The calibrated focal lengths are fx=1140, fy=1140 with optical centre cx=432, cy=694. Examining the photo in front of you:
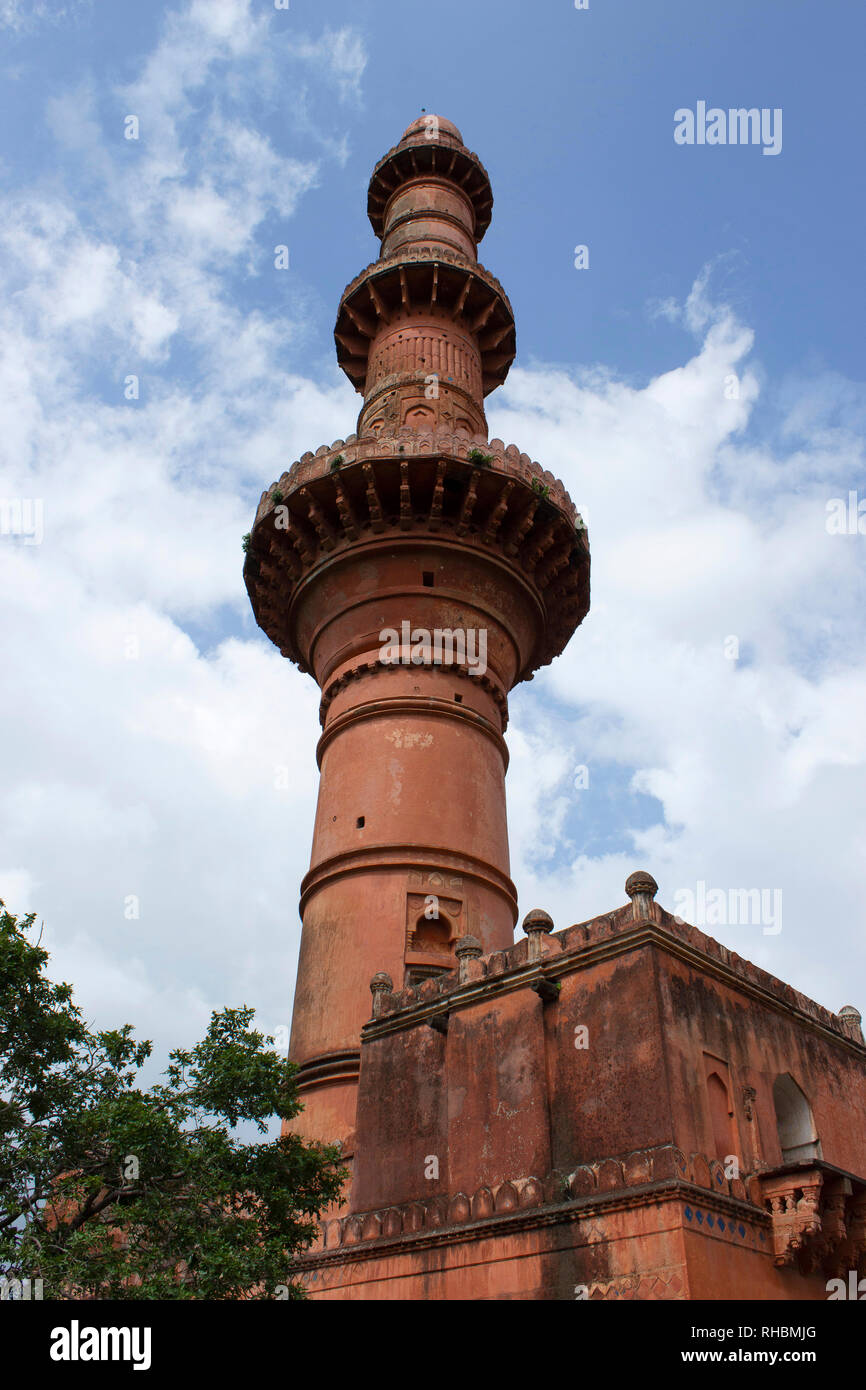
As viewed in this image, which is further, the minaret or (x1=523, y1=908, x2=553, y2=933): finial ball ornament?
the minaret

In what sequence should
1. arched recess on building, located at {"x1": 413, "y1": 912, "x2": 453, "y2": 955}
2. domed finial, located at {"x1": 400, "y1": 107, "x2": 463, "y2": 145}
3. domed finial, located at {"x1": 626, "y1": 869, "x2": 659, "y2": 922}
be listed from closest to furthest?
1. domed finial, located at {"x1": 626, "y1": 869, "x2": 659, "y2": 922}
2. arched recess on building, located at {"x1": 413, "y1": 912, "x2": 453, "y2": 955}
3. domed finial, located at {"x1": 400, "y1": 107, "x2": 463, "y2": 145}

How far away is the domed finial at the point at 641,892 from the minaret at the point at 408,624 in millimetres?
4501

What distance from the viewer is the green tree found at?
859cm

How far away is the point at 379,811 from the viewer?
15516 mm

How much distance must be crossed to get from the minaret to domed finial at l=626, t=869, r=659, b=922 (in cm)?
450

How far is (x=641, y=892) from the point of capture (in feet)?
34.3

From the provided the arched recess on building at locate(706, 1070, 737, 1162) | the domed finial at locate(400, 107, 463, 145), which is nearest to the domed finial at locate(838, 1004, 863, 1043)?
the arched recess on building at locate(706, 1070, 737, 1162)

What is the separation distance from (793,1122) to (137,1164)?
6.55 m

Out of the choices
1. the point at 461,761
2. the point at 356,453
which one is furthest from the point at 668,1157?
the point at 356,453

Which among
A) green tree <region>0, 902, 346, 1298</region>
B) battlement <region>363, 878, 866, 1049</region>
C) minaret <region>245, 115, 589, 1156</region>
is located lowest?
green tree <region>0, 902, 346, 1298</region>

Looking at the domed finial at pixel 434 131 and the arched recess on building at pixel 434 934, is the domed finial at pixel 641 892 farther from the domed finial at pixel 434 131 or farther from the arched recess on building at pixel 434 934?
the domed finial at pixel 434 131

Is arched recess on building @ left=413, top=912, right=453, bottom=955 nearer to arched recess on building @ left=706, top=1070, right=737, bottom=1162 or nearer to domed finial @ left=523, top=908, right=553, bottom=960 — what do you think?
domed finial @ left=523, top=908, right=553, bottom=960

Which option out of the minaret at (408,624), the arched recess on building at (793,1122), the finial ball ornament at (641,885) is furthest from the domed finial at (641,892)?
the minaret at (408,624)

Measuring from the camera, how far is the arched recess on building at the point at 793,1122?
37.4 ft
